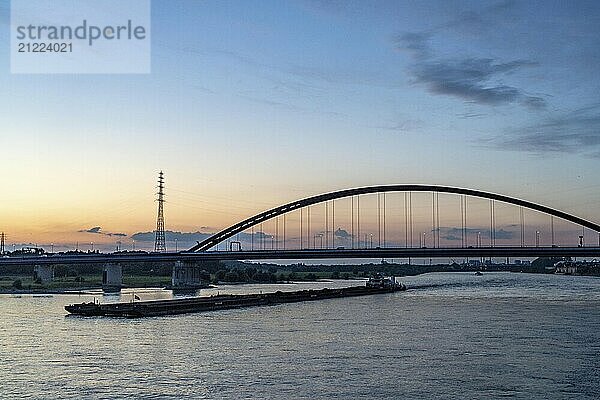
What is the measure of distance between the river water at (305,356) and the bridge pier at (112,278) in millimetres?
31423

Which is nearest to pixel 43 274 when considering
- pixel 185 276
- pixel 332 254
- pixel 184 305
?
pixel 185 276

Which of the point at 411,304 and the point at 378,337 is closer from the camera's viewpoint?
the point at 378,337

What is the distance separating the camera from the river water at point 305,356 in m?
22.2

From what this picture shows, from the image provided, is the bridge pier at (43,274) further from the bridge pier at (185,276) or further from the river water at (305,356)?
the river water at (305,356)

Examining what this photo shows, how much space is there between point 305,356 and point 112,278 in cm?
5471

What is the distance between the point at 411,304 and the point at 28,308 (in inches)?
1115

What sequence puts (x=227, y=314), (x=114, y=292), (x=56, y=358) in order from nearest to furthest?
(x=56, y=358)
(x=227, y=314)
(x=114, y=292)

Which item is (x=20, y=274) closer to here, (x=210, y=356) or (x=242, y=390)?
(x=210, y=356)

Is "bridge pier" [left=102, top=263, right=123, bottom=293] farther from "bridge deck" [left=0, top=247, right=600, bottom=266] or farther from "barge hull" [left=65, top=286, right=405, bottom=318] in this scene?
"barge hull" [left=65, top=286, right=405, bottom=318]

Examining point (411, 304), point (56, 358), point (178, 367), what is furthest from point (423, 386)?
point (411, 304)

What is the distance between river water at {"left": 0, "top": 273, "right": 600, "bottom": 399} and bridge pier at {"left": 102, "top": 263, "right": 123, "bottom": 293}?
103 feet

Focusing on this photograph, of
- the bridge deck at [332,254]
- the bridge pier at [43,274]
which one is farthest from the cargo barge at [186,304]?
the bridge pier at [43,274]

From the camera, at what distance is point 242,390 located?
72.8 feet

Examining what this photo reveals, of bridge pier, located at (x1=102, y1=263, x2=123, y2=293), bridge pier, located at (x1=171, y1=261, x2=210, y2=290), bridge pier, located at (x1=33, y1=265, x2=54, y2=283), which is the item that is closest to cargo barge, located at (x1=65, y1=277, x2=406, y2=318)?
bridge pier, located at (x1=171, y1=261, x2=210, y2=290)
